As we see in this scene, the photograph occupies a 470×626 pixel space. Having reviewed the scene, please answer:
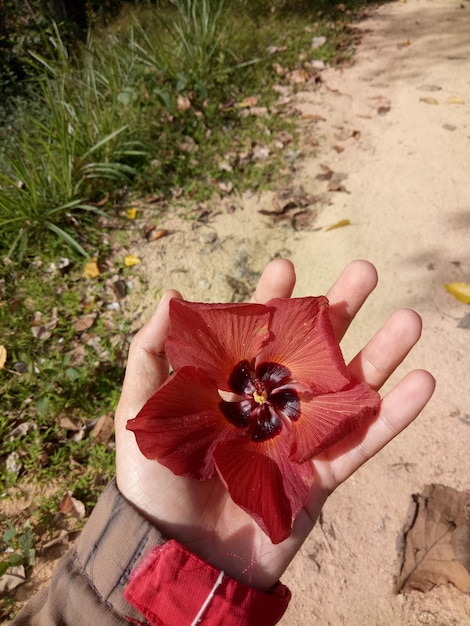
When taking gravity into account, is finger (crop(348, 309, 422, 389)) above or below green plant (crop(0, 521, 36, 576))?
above

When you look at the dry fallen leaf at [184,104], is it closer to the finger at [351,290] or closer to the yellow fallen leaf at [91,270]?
the yellow fallen leaf at [91,270]

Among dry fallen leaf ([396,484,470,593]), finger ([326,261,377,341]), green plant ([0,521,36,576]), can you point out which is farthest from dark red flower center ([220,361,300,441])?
green plant ([0,521,36,576])

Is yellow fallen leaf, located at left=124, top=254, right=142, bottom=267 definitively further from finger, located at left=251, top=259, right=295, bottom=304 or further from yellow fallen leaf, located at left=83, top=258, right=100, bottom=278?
finger, located at left=251, top=259, right=295, bottom=304

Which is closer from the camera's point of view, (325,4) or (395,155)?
(395,155)

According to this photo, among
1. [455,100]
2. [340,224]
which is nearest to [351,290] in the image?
[340,224]

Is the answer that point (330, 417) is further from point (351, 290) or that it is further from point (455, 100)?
point (455, 100)

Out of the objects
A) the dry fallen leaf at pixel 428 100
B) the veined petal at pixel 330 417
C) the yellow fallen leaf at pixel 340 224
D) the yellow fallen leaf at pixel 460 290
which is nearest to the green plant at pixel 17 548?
the veined petal at pixel 330 417

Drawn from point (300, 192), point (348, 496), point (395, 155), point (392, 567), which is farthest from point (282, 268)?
point (395, 155)

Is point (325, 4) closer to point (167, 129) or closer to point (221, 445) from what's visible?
point (167, 129)
